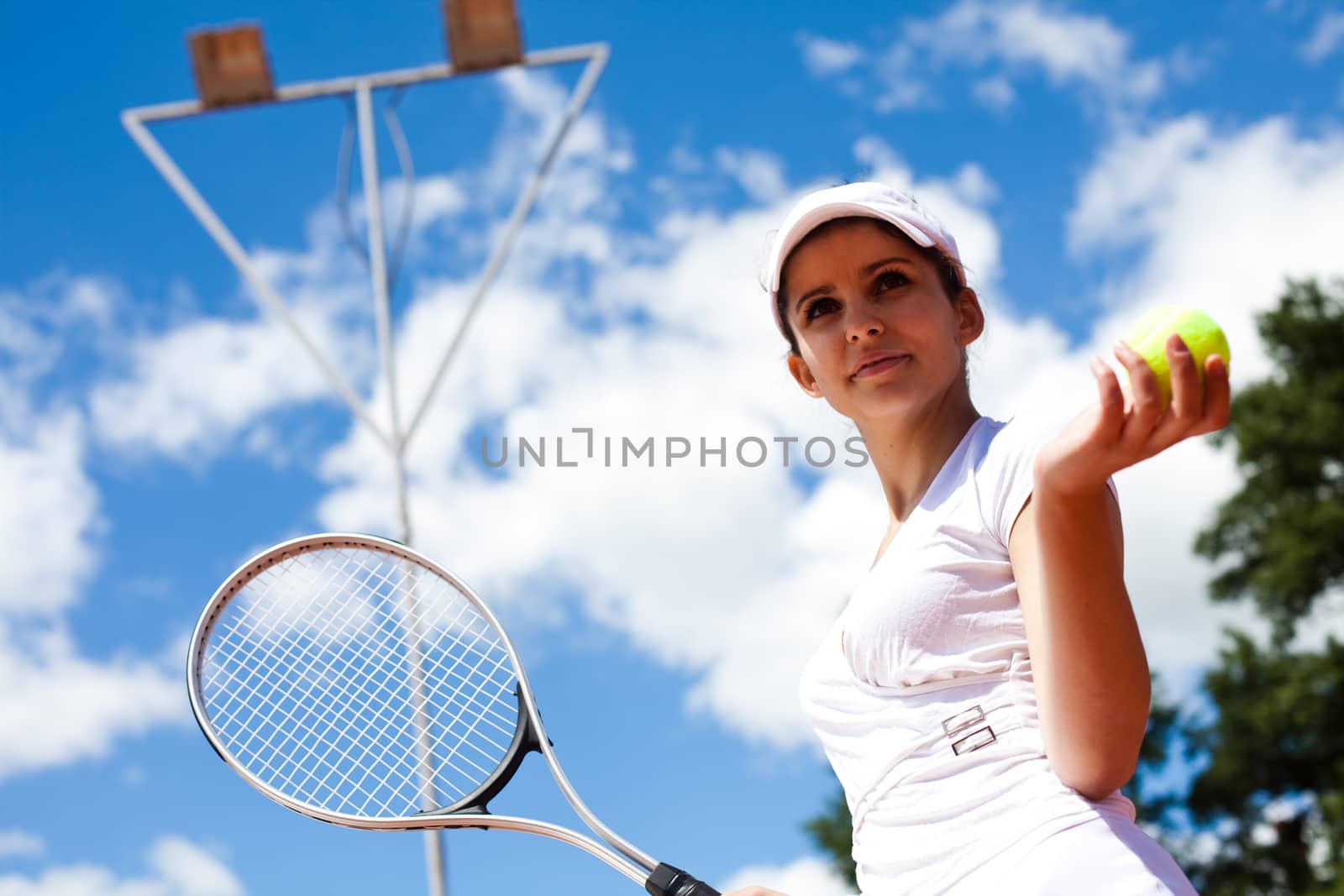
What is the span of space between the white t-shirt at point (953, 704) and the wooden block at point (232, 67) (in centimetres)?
989

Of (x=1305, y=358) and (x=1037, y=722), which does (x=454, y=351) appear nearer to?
(x=1037, y=722)

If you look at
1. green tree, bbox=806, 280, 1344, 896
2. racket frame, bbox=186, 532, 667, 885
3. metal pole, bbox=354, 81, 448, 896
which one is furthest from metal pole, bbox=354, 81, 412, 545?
green tree, bbox=806, 280, 1344, 896

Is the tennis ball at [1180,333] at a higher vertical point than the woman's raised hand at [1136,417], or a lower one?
higher

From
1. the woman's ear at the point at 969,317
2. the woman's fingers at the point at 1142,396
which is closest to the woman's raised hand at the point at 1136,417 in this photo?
the woman's fingers at the point at 1142,396

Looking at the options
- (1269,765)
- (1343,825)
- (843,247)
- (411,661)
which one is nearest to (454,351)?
(411,661)

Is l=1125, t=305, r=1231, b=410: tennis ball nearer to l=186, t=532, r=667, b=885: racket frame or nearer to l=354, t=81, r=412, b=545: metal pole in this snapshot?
l=186, t=532, r=667, b=885: racket frame

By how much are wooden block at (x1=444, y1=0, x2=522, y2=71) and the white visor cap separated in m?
8.88

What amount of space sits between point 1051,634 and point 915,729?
0.31 metres

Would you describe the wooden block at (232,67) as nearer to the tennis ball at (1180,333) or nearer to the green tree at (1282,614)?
the tennis ball at (1180,333)

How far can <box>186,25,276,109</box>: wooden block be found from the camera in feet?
34.3

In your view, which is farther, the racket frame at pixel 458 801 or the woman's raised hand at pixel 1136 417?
the racket frame at pixel 458 801

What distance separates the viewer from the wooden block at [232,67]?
10.5m

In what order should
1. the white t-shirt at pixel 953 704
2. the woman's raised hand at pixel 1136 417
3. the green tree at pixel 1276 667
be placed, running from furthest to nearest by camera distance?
the green tree at pixel 1276 667 → the white t-shirt at pixel 953 704 → the woman's raised hand at pixel 1136 417

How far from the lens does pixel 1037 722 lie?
178cm
